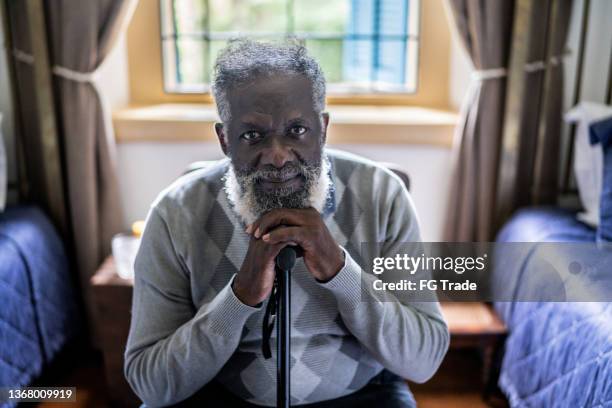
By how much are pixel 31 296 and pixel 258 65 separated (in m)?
1.17

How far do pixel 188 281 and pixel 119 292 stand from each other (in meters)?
0.68

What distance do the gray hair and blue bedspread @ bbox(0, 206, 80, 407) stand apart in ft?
3.23

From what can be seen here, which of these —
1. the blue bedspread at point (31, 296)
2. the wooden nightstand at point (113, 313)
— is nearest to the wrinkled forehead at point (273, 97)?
the wooden nightstand at point (113, 313)

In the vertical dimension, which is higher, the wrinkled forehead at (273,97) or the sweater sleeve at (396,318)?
the wrinkled forehead at (273,97)

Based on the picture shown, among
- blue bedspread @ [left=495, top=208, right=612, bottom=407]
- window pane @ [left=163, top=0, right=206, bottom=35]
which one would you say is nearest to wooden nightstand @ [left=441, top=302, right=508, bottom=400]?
blue bedspread @ [left=495, top=208, right=612, bottom=407]

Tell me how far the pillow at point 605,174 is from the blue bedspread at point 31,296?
1.54 m

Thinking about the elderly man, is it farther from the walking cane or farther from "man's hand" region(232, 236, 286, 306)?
the walking cane

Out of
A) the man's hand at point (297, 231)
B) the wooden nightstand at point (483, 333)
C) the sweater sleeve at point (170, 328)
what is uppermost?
the man's hand at point (297, 231)

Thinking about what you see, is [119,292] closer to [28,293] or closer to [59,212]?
[28,293]

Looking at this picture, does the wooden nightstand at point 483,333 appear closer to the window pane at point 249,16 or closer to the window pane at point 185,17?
the window pane at point 249,16

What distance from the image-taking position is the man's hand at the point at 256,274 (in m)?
0.86

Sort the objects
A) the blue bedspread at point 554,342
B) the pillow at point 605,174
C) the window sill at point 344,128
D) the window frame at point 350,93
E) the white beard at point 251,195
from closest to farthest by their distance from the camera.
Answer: the white beard at point 251,195 → the blue bedspread at point 554,342 → the pillow at point 605,174 → the window sill at point 344,128 → the window frame at point 350,93

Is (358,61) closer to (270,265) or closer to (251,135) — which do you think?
(251,135)

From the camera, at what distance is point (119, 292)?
5.50ft
